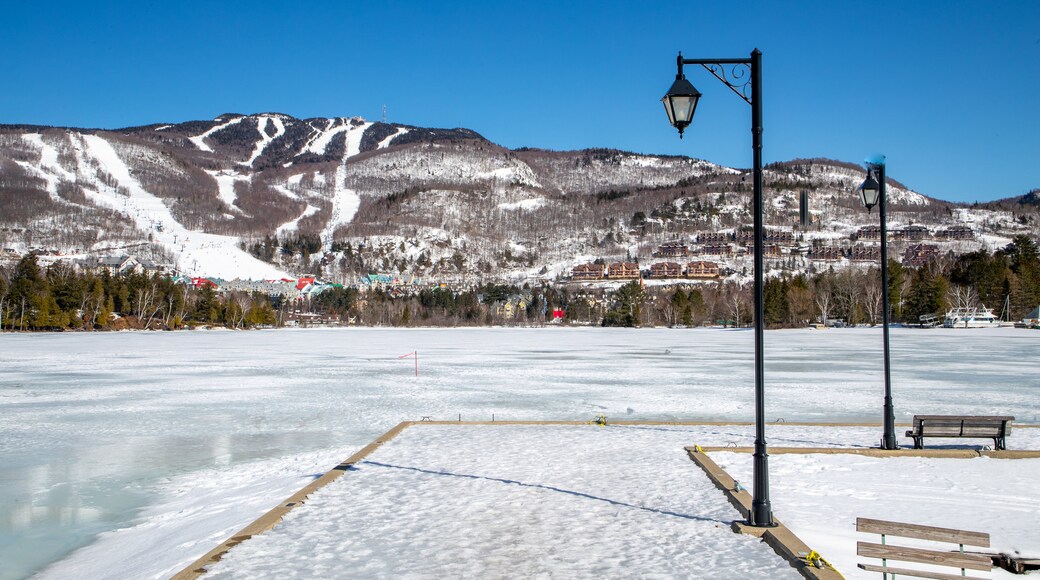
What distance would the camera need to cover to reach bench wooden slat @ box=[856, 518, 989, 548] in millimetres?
5910

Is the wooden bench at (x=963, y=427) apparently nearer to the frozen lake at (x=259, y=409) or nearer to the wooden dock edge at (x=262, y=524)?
the frozen lake at (x=259, y=409)

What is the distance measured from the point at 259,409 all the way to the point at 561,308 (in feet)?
465

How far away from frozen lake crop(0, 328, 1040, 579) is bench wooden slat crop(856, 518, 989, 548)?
6621 mm

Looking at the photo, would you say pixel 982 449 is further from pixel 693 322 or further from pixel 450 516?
pixel 693 322

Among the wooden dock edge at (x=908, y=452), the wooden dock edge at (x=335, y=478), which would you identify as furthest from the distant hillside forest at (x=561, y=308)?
the wooden dock edge at (x=908, y=452)

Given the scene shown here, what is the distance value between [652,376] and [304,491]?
21116mm

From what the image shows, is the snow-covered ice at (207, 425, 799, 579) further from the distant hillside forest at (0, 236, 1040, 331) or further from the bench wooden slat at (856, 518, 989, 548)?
the distant hillside forest at (0, 236, 1040, 331)

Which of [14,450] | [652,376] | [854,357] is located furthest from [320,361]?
[854,357]

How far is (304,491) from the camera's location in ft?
32.9

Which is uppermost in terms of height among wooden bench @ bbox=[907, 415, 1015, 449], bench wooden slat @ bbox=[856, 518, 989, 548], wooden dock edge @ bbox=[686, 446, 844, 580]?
bench wooden slat @ bbox=[856, 518, 989, 548]

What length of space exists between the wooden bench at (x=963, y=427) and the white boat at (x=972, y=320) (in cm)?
8926

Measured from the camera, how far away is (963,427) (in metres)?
12.9

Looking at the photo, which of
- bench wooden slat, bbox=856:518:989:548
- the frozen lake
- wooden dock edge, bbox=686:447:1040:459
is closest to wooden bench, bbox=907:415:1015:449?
wooden dock edge, bbox=686:447:1040:459

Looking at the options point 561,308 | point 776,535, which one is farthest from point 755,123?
point 561,308
